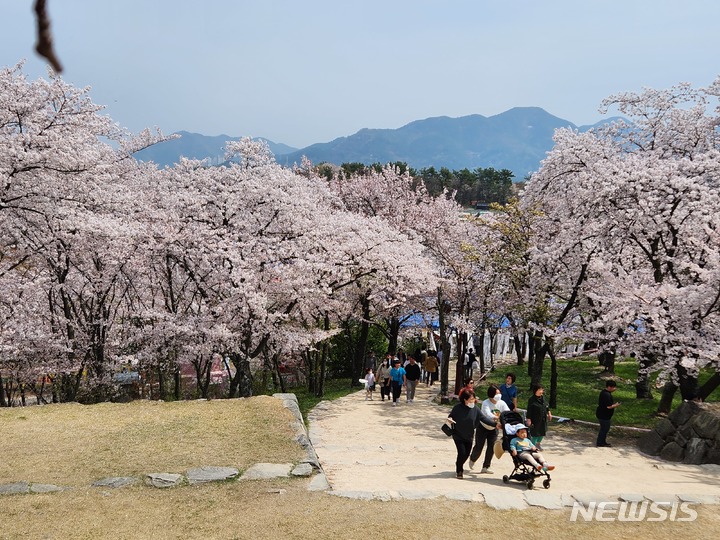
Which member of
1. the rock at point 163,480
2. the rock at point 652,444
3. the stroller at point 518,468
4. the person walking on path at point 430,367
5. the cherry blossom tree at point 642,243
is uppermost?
the cherry blossom tree at point 642,243

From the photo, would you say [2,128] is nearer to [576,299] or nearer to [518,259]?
[518,259]

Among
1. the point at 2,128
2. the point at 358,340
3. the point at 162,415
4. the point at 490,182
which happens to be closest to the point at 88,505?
the point at 162,415

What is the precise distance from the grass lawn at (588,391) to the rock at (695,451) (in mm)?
3929

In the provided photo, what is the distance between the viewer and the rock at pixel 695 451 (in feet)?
37.8

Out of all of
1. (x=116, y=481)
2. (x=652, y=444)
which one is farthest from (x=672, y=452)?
(x=116, y=481)

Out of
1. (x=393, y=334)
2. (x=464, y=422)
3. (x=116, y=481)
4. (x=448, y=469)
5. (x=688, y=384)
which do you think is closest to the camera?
(x=116, y=481)

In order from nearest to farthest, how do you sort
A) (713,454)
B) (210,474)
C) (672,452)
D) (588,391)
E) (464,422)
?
(210,474) → (464,422) → (713,454) → (672,452) → (588,391)

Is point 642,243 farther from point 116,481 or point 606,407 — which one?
point 116,481

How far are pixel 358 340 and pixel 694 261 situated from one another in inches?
689

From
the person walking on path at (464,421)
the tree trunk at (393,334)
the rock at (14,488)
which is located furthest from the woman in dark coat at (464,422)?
the tree trunk at (393,334)

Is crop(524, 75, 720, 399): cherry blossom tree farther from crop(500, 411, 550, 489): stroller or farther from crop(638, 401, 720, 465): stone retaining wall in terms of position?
crop(500, 411, 550, 489): stroller

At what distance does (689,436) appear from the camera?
1196 centimetres

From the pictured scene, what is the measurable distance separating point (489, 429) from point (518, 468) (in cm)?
84

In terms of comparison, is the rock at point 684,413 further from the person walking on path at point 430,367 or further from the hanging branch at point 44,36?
the hanging branch at point 44,36
